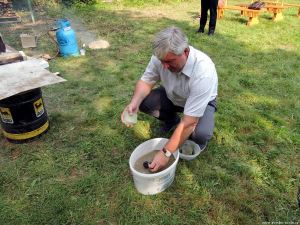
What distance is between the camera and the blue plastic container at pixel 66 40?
5203 millimetres

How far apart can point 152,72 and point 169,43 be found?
2.24 ft

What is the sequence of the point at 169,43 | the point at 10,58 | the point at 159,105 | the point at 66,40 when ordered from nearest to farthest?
the point at 169,43, the point at 159,105, the point at 10,58, the point at 66,40

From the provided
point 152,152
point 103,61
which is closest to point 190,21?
point 103,61

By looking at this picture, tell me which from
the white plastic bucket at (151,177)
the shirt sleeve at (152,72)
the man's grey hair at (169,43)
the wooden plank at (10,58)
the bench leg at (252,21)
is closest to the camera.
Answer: the man's grey hair at (169,43)

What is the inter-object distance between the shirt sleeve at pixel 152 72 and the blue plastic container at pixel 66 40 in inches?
115

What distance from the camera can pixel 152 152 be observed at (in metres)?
2.76

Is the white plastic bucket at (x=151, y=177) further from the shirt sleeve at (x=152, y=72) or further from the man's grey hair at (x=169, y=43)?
the man's grey hair at (x=169, y=43)

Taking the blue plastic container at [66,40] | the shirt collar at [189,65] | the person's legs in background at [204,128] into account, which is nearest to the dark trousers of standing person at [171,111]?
the person's legs in background at [204,128]

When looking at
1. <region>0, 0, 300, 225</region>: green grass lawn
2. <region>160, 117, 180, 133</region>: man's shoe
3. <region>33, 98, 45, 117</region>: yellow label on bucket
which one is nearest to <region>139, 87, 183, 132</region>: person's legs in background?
<region>160, 117, 180, 133</region>: man's shoe

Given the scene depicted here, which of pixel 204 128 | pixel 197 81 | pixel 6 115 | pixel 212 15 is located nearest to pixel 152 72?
pixel 197 81

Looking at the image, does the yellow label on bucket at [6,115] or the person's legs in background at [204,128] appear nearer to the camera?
the person's legs in background at [204,128]

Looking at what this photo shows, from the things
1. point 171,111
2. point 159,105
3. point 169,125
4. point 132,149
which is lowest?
point 132,149

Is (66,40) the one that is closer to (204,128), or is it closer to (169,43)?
(204,128)

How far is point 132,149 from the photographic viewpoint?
316 centimetres
